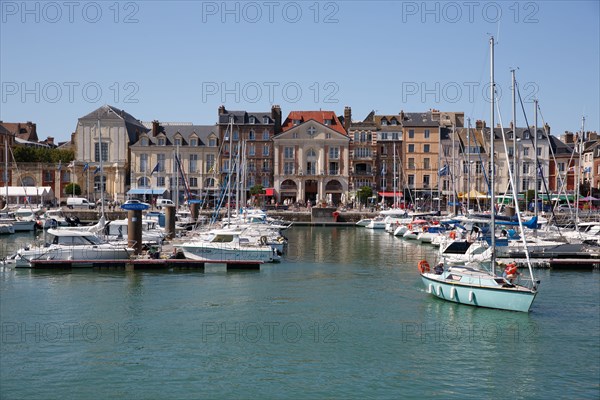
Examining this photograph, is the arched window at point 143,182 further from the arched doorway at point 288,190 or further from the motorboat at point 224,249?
the motorboat at point 224,249

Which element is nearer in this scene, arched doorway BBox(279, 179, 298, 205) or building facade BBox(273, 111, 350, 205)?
building facade BBox(273, 111, 350, 205)

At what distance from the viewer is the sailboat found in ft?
92.4

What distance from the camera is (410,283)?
36812 millimetres

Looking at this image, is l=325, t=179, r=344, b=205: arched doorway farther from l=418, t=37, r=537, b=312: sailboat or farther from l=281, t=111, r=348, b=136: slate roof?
l=418, t=37, r=537, b=312: sailboat

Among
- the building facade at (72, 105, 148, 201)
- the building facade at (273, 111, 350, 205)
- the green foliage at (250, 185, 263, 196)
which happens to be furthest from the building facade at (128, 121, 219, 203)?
the building facade at (273, 111, 350, 205)

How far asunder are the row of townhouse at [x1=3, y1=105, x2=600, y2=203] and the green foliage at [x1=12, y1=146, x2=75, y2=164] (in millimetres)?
7072

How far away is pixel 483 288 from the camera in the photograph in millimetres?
28766

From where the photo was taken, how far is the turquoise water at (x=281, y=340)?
20219 mm

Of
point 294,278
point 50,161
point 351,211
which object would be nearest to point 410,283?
point 294,278

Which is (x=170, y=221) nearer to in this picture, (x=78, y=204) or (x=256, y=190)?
(x=78, y=204)

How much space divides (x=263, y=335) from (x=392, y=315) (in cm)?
616

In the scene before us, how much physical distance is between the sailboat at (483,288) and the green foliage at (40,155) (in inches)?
3360

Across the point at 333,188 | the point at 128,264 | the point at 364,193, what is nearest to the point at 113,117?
the point at 333,188

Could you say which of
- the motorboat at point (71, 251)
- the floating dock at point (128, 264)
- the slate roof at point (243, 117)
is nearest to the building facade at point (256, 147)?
the slate roof at point (243, 117)
